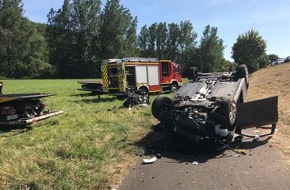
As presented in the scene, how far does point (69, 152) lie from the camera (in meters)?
7.27

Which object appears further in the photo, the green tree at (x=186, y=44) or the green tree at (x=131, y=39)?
the green tree at (x=186, y=44)

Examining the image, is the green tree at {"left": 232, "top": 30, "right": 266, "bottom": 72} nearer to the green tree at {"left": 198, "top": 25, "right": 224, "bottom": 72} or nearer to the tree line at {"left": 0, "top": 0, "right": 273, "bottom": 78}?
the tree line at {"left": 0, "top": 0, "right": 273, "bottom": 78}

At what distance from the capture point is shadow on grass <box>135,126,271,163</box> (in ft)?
25.0

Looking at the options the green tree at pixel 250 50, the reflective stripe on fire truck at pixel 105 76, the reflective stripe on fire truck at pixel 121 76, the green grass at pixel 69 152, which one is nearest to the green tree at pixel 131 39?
the green tree at pixel 250 50

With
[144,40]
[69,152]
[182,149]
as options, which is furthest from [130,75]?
[144,40]

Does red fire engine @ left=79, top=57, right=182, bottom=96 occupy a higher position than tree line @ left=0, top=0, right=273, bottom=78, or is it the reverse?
tree line @ left=0, top=0, right=273, bottom=78

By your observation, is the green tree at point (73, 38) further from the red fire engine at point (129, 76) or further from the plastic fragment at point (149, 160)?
the plastic fragment at point (149, 160)

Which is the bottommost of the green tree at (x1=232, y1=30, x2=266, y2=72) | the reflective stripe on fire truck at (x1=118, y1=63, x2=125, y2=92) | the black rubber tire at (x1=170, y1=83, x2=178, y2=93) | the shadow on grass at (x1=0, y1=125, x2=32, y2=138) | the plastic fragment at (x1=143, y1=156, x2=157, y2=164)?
the plastic fragment at (x1=143, y1=156, x2=157, y2=164)

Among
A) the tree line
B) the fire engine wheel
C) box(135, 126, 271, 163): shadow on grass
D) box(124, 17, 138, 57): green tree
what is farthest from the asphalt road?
box(124, 17, 138, 57): green tree

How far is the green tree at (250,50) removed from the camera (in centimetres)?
7025

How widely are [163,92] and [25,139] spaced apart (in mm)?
16598

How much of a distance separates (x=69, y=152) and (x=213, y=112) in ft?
11.1

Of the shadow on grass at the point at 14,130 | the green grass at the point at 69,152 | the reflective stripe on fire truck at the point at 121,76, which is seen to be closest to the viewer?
the green grass at the point at 69,152

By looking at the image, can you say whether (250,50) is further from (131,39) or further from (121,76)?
(121,76)
